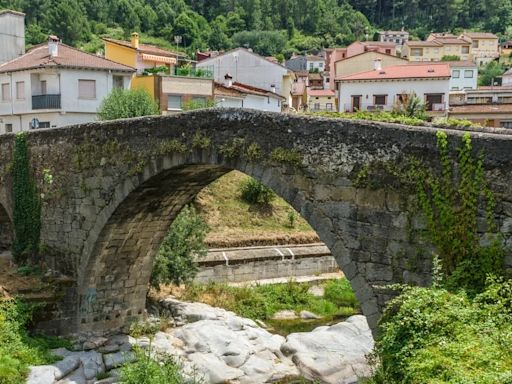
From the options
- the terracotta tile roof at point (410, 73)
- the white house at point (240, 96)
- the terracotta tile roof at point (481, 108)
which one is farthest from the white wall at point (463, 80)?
the white house at point (240, 96)

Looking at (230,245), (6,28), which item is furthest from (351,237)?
(6,28)

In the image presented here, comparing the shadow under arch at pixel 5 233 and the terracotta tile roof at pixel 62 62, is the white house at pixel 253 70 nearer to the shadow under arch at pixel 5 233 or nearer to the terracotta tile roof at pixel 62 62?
the terracotta tile roof at pixel 62 62

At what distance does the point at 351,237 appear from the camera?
900 cm

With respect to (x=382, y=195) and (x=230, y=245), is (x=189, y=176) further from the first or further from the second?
(x=230, y=245)

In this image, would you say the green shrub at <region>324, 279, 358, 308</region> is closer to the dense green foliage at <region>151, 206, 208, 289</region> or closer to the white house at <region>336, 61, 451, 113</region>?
the dense green foliage at <region>151, 206, 208, 289</region>

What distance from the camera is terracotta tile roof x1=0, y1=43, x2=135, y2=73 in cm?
2867

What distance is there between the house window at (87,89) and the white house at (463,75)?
37972 mm

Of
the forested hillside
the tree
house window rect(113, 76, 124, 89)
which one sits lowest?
the tree

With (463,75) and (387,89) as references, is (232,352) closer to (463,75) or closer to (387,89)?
(387,89)

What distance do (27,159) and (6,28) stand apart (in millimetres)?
20338

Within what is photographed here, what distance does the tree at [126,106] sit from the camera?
2431cm

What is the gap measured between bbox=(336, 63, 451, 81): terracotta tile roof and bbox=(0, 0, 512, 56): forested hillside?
45026 millimetres

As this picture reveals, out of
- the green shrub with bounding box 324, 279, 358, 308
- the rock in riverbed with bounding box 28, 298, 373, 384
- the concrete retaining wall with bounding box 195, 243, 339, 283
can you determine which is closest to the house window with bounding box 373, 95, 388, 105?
the concrete retaining wall with bounding box 195, 243, 339, 283

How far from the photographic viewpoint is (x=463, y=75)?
189ft
